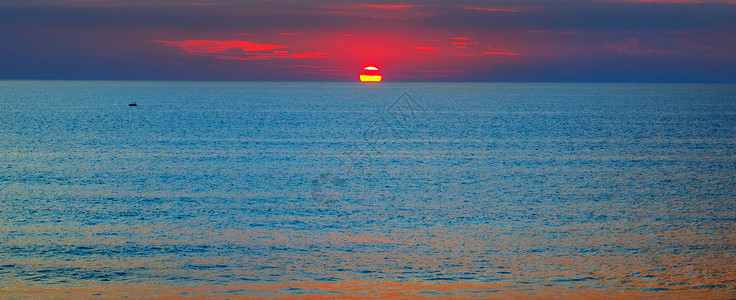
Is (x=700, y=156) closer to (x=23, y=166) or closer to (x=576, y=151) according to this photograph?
(x=576, y=151)

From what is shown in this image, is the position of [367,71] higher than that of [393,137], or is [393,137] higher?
[367,71]

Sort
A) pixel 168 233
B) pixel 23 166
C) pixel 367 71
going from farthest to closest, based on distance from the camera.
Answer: pixel 23 166 < pixel 168 233 < pixel 367 71

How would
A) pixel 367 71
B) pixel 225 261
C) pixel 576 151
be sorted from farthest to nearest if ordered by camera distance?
pixel 576 151 < pixel 225 261 < pixel 367 71

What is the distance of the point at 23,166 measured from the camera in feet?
168

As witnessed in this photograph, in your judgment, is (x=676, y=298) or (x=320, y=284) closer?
(x=676, y=298)

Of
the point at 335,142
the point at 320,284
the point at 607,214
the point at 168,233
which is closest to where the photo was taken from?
the point at 320,284

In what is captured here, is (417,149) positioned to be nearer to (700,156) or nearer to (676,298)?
(700,156)

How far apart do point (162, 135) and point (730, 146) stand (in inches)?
2364

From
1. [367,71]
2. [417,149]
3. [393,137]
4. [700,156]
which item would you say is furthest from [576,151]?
[367,71]

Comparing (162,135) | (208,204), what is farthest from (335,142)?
(208,204)

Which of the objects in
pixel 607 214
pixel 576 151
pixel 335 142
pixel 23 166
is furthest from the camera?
pixel 335 142

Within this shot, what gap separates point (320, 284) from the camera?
22.8 meters

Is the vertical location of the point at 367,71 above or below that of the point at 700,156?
above

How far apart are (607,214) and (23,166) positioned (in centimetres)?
3952
